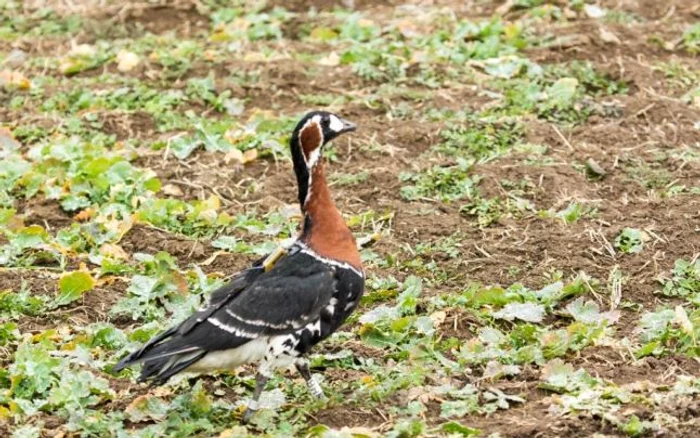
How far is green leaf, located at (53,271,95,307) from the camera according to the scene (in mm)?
7484

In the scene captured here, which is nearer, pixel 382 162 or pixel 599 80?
pixel 382 162

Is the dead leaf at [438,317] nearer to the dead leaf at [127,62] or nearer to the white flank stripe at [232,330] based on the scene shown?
the white flank stripe at [232,330]

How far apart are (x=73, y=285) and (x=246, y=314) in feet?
5.24

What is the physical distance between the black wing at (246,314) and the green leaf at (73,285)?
4.18 feet

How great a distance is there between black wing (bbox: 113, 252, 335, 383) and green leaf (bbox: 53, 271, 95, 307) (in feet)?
4.18

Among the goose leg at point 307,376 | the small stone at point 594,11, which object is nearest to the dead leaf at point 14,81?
the small stone at point 594,11

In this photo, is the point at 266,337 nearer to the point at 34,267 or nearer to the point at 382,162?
the point at 34,267

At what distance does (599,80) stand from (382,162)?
2.16 metres

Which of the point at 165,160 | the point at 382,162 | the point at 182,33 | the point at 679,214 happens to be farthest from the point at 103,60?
the point at 679,214

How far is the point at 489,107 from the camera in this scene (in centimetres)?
1029

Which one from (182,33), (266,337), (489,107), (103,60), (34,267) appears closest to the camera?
(266,337)

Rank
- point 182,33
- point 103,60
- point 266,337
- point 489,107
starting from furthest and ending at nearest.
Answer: point 182,33 → point 103,60 → point 489,107 → point 266,337

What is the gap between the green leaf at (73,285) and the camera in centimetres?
748

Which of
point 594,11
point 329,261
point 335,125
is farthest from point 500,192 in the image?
point 594,11
